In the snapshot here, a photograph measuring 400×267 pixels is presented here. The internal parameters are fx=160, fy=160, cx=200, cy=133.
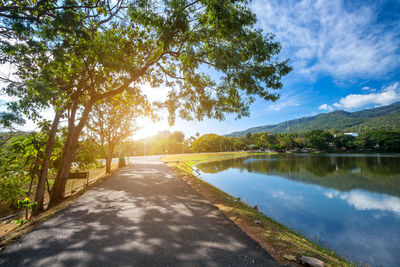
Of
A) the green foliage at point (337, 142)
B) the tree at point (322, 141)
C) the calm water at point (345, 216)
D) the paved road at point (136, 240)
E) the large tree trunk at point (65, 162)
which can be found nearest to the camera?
the paved road at point (136, 240)

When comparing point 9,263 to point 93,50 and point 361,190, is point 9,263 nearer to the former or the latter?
point 93,50

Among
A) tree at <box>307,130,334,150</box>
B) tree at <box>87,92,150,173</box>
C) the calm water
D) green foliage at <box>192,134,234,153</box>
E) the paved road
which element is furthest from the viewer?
tree at <box>307,130,334,150</box>

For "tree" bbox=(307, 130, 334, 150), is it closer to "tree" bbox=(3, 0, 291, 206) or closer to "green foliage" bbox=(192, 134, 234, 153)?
"green foliage" bbox=(192, 134, 234, 153)

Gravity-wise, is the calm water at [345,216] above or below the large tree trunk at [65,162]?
below

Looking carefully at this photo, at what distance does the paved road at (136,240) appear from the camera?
269cm

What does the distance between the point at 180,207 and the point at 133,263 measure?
280 centimetres

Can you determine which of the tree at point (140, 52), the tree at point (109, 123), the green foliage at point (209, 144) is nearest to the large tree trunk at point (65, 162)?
the tree at point (140, 52)

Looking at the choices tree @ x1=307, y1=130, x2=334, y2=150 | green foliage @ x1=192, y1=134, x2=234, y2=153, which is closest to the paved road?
green foliage @ x1=192, y1=134, x2=234, y2=153

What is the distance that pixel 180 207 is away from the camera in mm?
5332

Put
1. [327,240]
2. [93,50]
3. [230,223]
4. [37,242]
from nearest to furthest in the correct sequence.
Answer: [37,242], [230,223], [93,50], [327,240]

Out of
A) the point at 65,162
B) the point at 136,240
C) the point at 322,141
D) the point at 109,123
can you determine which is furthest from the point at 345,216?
the point at 322,141

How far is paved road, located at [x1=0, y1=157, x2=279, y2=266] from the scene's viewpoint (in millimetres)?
2691

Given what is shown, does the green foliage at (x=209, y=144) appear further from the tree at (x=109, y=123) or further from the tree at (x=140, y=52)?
the tree at (x=140, y=52)

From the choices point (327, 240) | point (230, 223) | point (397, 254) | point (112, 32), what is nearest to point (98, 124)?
point (112, 32)
